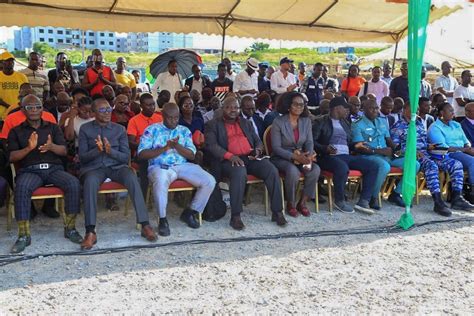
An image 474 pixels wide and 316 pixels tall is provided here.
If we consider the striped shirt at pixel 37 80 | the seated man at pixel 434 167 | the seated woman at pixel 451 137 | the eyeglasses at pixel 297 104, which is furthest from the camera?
the striped shirt at pixel 37 80

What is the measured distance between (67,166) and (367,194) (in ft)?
11.0

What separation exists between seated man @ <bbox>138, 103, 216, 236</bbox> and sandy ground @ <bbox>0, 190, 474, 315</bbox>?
31 cm

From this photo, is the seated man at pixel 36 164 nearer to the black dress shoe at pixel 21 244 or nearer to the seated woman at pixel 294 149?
the black dress shoe at pixel 21 244

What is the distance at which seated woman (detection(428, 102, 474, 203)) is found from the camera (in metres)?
6.11

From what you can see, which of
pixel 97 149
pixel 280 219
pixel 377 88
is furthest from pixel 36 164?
pixel 377 88

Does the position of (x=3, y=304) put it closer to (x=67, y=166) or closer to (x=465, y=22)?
(x=67, y=166)

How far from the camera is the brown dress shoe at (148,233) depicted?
14.9 ft

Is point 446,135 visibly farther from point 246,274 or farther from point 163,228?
point 163,228

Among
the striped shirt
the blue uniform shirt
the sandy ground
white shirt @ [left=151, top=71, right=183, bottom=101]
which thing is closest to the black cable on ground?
the sandy ground

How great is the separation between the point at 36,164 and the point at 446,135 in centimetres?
477

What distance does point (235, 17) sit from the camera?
926 cm

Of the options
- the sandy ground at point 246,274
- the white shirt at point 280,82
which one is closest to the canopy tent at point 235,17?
the white shirt at point 280,82

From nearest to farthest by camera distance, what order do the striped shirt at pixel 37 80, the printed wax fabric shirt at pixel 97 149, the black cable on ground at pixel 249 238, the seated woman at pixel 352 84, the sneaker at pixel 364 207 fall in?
the black cable on ground at pixel 249 238 → the printed wax fabric shirt at pixel 97 149 → the sneaker at pixel 364 207 → the striped shirt at pixel 37 80 → the seated woman at pixel 352 84

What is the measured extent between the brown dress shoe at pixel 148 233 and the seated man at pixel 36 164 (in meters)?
0.57
